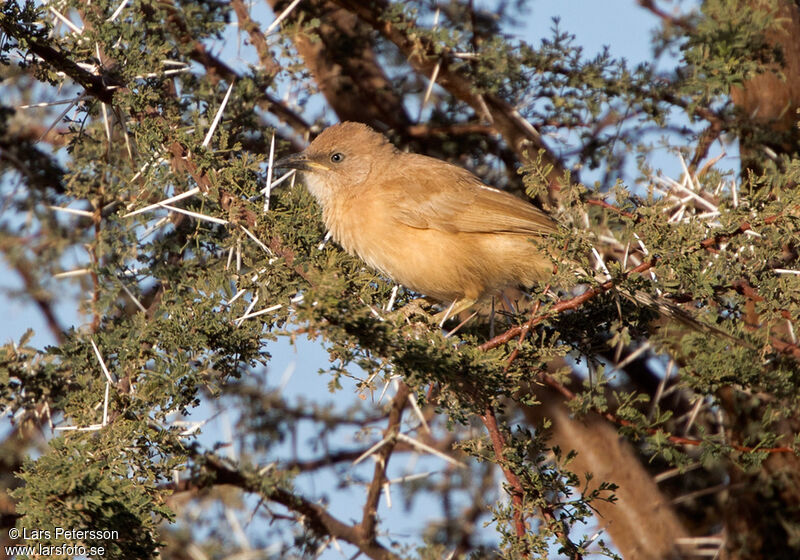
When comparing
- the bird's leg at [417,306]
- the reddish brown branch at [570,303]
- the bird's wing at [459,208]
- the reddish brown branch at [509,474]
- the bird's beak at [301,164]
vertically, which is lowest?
the reddish brown branch at [509,474]

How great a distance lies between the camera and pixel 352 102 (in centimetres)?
645

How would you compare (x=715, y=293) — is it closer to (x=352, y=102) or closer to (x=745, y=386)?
(x=745, y=386)

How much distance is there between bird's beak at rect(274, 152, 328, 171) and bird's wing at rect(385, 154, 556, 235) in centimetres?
52

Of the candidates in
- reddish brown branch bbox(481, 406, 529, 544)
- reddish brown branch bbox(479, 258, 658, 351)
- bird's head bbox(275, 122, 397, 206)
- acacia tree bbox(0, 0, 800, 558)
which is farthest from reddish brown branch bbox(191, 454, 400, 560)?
bird's head bbox(275, 122, 397, 206)

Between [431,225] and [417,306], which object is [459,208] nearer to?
[431,225]

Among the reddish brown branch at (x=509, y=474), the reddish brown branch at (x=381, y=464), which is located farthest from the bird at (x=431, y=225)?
the reddish brown branch at (x=509, y=474)

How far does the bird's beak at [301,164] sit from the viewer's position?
5.04m

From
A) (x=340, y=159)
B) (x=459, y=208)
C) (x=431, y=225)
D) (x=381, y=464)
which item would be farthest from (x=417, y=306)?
(x=340, y=159)

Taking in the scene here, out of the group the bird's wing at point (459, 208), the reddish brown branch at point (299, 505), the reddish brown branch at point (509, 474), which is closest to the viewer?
the reddish brown branch at point (509, 474)

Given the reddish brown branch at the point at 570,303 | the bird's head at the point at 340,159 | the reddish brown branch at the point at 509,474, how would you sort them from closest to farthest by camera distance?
the reddish brown branch at the point at 570,303, the reddish brown branch at the point at 509,474, the bird's head at the point at 340,159

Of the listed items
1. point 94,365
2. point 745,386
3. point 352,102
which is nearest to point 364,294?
point 94,365

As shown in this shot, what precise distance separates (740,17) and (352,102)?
305 cm

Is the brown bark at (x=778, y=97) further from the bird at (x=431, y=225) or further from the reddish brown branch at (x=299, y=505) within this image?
the reddish brown branch at (x=299, y=505)

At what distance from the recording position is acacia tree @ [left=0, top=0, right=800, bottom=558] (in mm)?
3023
